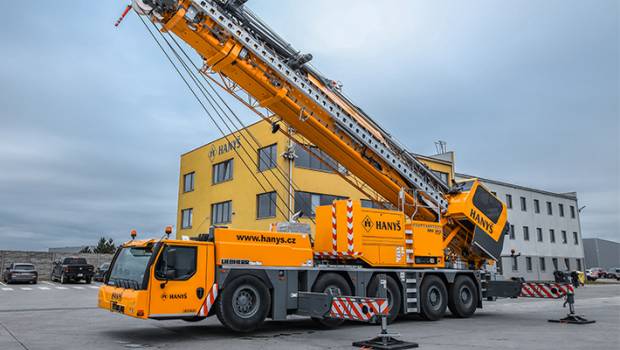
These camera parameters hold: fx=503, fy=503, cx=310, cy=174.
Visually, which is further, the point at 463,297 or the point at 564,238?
the point at 564,238

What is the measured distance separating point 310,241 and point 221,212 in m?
20.2

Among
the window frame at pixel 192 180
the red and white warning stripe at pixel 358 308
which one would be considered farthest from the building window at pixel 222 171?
the red and white warning stripe at pixel 358 308

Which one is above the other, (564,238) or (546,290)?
(564,238)

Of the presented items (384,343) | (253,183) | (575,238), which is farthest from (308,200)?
(575,238)

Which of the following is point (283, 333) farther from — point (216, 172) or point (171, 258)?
point (216, 172)

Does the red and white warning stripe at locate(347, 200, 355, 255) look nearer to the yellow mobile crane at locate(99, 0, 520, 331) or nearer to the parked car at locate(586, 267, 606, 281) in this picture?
the yellow mobile crane at locate(99, 0, 520, 331)

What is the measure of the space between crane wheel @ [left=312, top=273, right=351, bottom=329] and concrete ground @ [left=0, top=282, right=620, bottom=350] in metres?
0.24

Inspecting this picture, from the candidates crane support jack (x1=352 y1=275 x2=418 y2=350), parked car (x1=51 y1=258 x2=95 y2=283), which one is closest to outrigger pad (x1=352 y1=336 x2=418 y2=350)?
crane support jack (x1=352 y1=275 x2=418 y2=350)

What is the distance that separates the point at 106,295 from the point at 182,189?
26699 mm

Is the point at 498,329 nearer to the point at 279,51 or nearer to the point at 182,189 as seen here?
the point at 279,51

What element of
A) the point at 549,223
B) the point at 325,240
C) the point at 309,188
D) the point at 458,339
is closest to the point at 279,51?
the point at 325,240

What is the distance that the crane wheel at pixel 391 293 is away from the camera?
1291 centimetres

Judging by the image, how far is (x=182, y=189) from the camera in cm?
3684

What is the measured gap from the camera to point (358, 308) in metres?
9.73
